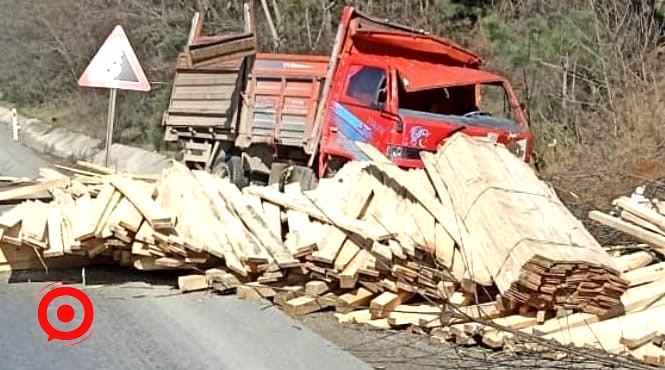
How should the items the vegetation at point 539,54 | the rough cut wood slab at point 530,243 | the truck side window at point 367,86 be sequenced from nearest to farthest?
the rough cut wood slab at point 530,243 → the truck side window at point 367,86 → the vegetation at point 539,54

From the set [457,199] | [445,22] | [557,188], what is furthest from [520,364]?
[445,22]

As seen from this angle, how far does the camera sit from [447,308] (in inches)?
289

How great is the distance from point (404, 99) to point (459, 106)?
125cm

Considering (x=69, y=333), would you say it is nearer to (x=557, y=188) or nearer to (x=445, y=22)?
(x=557, y=188)

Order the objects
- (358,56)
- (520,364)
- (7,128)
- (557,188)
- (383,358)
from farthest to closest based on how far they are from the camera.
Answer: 1. (7,128)
2. (358,56)
3. (557,188)
4. (383,358)
5. (520,364)

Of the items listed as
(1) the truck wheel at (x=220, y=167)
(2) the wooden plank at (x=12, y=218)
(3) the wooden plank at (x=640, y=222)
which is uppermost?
(3) the wooden plank at (x=640, y=222)

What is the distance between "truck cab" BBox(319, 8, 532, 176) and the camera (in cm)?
1217

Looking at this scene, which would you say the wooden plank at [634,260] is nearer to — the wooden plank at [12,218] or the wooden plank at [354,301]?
the wooden plank at [354,301]

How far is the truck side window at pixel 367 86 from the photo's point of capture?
42.1ft

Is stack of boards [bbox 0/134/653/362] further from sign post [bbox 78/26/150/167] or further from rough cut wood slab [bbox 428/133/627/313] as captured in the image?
sign post [bbox 78/26/150/167]

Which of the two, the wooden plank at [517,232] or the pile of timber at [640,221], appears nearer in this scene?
the wooden plank at [517,232]

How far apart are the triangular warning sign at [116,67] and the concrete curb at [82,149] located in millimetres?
4862

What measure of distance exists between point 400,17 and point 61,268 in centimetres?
1504

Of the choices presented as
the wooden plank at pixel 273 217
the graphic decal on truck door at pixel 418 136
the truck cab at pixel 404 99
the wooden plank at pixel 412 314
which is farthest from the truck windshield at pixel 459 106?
the wooden plank at pixel 412 314
